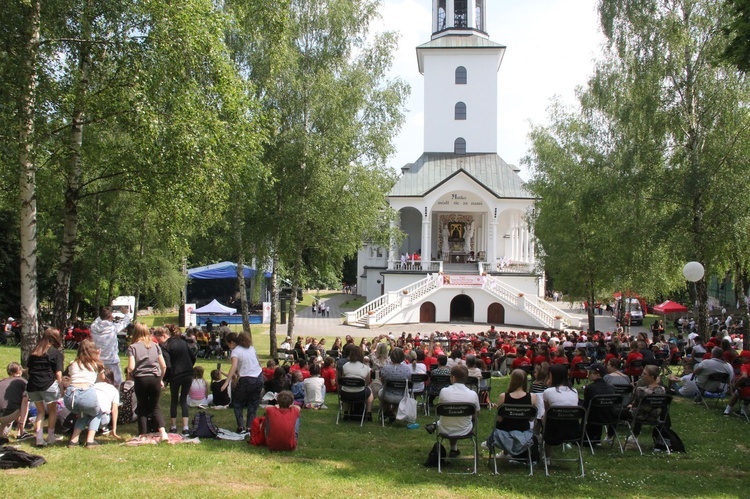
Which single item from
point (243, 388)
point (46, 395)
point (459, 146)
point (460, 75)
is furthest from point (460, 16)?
point (46, 395)

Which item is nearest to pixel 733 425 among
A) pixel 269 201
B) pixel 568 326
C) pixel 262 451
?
pixel 262 451

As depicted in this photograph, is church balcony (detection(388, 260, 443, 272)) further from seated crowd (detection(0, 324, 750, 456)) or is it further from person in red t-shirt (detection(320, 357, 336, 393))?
seated crowd (detection(0, 324, 750, 456))

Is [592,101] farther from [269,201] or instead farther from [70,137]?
[70,137]

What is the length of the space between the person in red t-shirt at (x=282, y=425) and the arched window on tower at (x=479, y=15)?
45104 mm

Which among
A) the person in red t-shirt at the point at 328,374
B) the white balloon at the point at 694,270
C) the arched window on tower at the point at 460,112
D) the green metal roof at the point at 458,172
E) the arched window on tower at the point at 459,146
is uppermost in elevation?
the arched window on tower at the point at 460,112

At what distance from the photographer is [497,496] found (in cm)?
664

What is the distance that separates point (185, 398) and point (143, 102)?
547 cm

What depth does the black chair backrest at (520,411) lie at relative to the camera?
24.3ft

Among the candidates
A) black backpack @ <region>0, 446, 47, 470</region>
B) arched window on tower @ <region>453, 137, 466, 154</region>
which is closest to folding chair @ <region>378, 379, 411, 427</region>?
black backpack @ <region>0, 446, 47, 470</region>

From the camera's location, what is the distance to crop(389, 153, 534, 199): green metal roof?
42.8 m

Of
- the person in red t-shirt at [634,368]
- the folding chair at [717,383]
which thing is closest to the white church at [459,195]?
the person in red t-shirt at [634,368]

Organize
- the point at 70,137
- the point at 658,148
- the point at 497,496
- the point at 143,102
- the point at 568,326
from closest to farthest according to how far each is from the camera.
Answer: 1. the point at 497,496
2. the point at 143,102
3. the point at 70,137
4. the point at 658,148
5. the point at 568,326

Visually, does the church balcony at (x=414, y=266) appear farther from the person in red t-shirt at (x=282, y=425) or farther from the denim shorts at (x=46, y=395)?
the denim shorts at (x=46, y=395)

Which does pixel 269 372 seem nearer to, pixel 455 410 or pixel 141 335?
pixel 141 335
